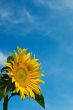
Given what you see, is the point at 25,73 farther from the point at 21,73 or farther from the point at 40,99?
the point at 40,99

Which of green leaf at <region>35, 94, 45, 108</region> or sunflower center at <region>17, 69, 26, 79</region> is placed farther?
sunflower center at <region>17, 69, 26, 79</region>

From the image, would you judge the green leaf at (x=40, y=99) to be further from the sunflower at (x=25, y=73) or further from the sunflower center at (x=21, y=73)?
the sunflower center at (x=21, y=73)

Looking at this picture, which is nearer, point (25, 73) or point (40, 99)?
point (40, 99)

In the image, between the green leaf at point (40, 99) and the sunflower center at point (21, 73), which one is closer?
the green leaf at point (40, 99)

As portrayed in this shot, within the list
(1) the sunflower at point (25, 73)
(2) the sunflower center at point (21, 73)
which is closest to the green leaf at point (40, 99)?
(1) the sunflower at point (25, 73)

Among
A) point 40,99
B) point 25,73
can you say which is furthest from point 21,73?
point 40,99

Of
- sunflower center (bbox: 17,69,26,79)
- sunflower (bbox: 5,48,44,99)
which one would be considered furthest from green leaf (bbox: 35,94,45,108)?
sunflower center (bbox: 17,69,26,79)

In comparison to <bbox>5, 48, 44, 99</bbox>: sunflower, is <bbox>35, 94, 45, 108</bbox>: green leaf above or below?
below

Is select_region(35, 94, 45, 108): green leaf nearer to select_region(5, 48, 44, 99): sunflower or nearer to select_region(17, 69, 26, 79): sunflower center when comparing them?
select_region(5, 48, 44, 99): sunflower

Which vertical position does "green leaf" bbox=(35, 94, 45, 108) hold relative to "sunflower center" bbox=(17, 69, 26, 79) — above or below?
below
